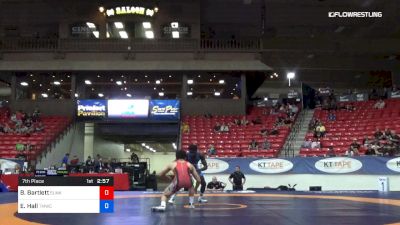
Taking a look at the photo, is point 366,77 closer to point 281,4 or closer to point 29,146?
point 281,4

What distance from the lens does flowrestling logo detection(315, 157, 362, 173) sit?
21.7 m

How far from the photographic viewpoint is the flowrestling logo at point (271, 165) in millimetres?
22703

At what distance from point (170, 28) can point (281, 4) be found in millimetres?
7352

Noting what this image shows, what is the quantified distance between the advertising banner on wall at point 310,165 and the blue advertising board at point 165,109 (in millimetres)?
9470

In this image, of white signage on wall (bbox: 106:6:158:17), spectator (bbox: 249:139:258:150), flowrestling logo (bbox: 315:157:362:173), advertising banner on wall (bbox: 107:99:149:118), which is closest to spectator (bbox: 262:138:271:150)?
spectator (bbox: 249:139:258:150)

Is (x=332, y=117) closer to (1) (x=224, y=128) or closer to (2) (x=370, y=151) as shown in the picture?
(1) (x=224, y=128)

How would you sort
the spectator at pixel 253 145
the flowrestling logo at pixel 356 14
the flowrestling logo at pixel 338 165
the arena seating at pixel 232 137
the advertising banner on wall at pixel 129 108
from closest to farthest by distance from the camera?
the flowrestling logo at pixel 338 165
the arena seating at pixel 232 137
the spectator at pixel 253 145
the advertising banner on wall at pixel 129 108
the flowrestling logo at pixel 356 14

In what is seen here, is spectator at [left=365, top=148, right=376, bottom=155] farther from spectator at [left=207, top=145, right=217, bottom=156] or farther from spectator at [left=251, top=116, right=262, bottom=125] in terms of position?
spectator at [left=251, top=116, right=262, bottom=125]

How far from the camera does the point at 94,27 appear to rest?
108 feet

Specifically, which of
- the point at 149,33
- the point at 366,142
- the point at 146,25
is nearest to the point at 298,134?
the point at 366,142

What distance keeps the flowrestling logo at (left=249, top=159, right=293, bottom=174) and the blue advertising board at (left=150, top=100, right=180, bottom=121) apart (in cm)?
1009

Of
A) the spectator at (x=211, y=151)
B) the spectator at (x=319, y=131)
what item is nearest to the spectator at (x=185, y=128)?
the spectator at (x=211, y=151)
